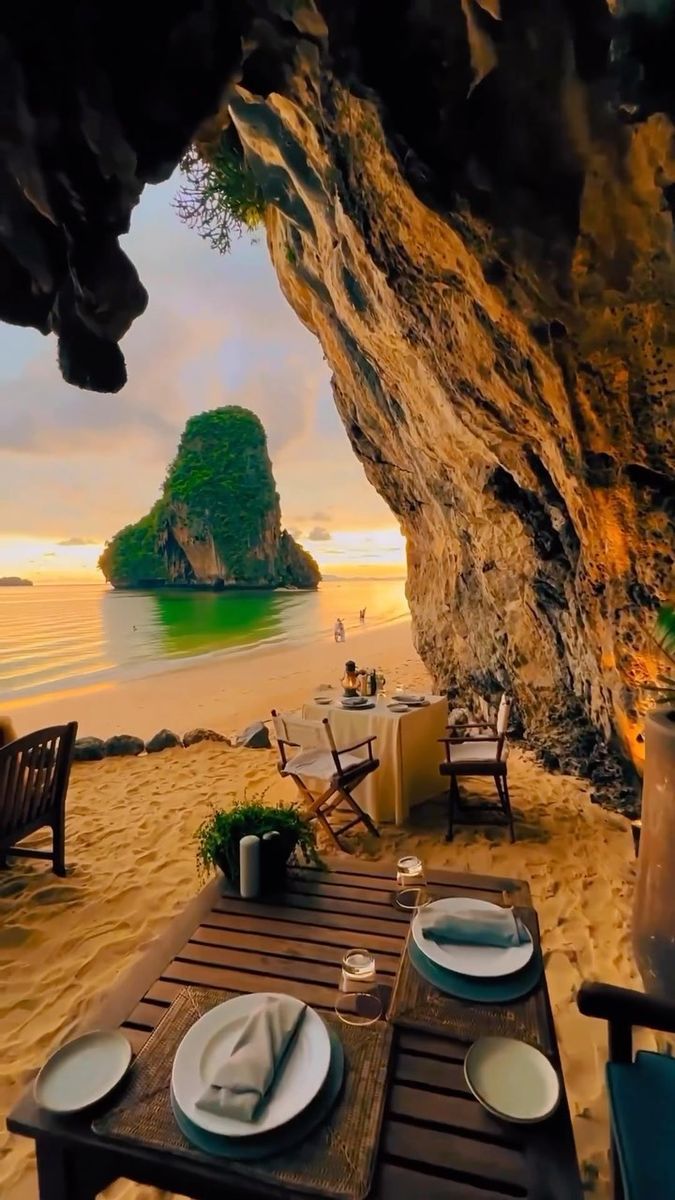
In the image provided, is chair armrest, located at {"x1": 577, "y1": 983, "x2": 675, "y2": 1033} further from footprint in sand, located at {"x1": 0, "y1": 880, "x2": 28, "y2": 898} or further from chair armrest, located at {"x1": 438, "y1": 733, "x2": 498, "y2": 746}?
footprint in sand, located at {"x1": 0, "y1": 880, "x2": 28, "y2": 898}

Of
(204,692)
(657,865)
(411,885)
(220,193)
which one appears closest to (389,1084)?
(411,885)

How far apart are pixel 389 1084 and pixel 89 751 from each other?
16.8 ft

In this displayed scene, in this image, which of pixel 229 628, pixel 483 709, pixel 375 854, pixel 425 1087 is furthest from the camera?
pixel 229 628

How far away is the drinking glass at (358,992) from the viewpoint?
3.91ft

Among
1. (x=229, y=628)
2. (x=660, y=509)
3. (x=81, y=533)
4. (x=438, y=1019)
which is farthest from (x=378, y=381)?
(x=81, y=533)

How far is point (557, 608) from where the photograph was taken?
4.91m

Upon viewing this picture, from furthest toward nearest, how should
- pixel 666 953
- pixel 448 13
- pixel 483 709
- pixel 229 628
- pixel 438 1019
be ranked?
pixel 229 628 < pixel 483 709 < pixel 448 13 < pixel 666 953 < pixel 438 1019

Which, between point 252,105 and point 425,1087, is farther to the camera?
point 252,105

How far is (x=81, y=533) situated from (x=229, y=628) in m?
30.4

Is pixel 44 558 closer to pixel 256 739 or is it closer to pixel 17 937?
pixel 256 739

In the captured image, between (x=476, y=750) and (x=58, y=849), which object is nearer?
(x=58, y=849)

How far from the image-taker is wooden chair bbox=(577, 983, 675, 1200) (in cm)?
103

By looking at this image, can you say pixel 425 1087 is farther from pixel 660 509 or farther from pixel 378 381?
pixel 378 381

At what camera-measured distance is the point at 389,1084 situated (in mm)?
1042
